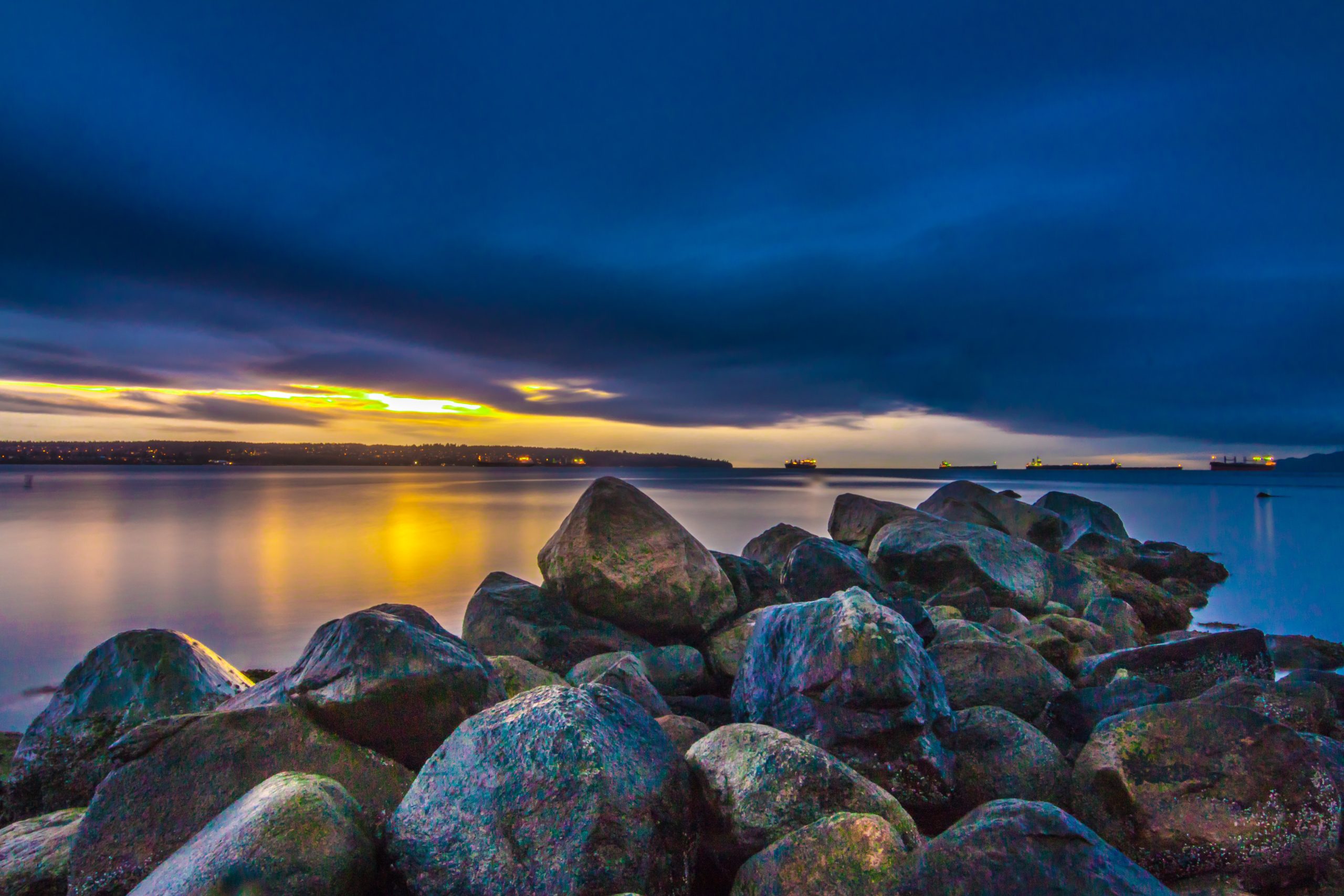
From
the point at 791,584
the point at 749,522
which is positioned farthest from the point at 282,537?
the point at 791,584

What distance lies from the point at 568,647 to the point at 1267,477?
152 metres

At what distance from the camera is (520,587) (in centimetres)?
944

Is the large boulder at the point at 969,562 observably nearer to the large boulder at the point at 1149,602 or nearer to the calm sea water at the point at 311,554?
the large boulder at the point at 1149,602

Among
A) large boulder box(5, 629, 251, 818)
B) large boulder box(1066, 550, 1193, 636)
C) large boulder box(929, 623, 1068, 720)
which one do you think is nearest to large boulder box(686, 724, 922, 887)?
large boulder box(929, 623, 1068, 720)

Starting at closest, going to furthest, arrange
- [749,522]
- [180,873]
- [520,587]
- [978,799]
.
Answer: [180,873]
[978,799]
[520,587]
[749,522]

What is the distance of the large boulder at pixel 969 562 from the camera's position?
11.2 m

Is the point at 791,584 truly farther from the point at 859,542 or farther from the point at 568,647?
the point at 859,542

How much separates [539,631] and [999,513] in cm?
1196

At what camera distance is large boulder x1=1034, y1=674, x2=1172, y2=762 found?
587 centimetres

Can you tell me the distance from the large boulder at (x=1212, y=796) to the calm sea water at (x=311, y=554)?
11.1 meters

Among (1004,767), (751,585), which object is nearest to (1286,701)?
(1004,767)

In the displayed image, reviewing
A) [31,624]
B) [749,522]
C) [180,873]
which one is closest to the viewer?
[180,873]

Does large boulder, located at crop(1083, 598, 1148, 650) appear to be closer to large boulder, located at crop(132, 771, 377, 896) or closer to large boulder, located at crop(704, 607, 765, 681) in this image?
large boulder, located at crop(704, 607, 765, 681)

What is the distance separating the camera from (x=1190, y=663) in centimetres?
750
